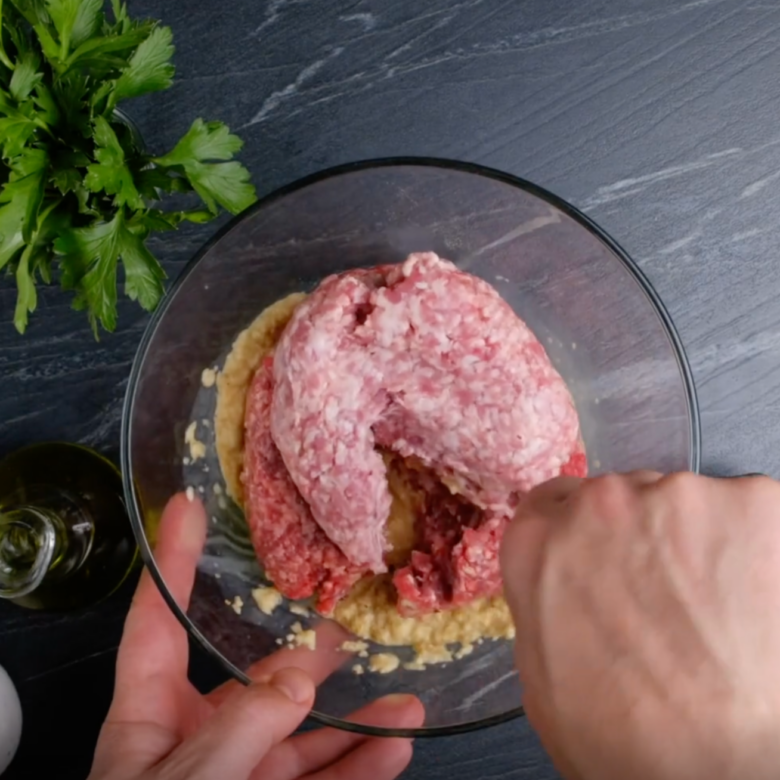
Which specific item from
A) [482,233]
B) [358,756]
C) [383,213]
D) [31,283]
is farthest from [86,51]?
[358,756]

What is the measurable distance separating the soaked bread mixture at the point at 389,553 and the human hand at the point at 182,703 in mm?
65

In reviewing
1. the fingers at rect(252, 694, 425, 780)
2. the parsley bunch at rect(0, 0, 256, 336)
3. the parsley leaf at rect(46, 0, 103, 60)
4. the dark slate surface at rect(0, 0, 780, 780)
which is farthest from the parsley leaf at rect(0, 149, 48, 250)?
the fingers at rect(252, 694, 425, 780)

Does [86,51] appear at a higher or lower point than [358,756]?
higher

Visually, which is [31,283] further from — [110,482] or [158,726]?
[158,726]

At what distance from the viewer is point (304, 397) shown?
95cm

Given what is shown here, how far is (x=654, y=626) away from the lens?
0.59m

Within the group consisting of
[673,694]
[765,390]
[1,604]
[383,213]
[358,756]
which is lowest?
[358,756]


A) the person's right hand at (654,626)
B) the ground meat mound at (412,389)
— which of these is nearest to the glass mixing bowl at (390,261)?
the ground meat mound at (412,389)

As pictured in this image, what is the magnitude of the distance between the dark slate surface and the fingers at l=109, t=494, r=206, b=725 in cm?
10

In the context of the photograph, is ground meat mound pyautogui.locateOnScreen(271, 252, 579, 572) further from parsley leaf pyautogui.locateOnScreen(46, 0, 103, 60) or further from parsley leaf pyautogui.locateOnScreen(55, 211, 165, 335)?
parsley leaf pyautogui.locateOnScreen(46, 0, 103, 60)

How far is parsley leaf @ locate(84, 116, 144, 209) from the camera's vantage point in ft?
2.73

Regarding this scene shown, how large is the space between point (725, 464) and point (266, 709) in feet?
2.22

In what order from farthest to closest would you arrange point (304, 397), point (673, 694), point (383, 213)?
point (383, 213) → point (304, 397) → point (673, 694)

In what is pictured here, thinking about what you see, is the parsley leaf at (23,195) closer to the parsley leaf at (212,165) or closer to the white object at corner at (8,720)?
the parsley leaf at (212,165)
